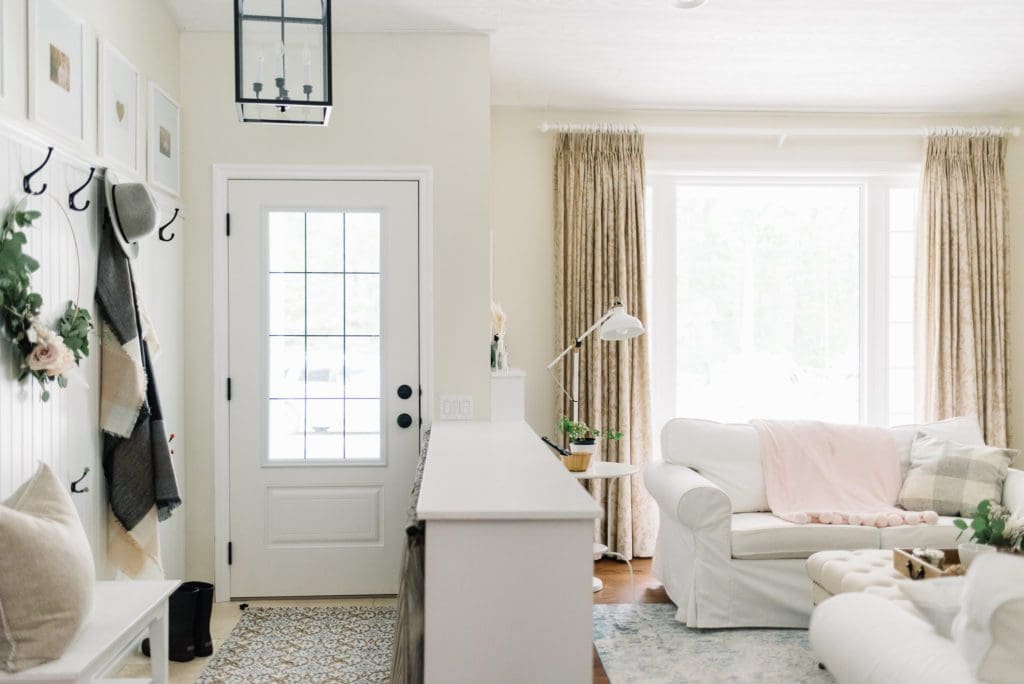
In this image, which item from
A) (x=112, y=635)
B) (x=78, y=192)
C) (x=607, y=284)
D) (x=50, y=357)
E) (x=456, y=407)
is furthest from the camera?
(x=607, y=284)

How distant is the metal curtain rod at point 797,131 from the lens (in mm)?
4840

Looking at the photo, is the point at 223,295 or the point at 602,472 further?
the point at 602,472

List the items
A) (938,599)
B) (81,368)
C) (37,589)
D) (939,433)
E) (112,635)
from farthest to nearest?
(939,433) < (81,368) < (112,635) < (938,599) < (37,589)

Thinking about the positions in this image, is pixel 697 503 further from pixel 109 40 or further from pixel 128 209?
pixel 109 40

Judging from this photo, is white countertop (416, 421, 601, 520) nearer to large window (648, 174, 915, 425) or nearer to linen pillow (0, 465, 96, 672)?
linen pillow (0, 465, 96, 672)

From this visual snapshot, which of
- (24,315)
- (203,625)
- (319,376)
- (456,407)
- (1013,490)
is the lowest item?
(203,625)

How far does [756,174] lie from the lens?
16.4 ft

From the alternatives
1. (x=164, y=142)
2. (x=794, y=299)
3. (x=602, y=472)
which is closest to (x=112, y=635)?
(x=164, y=142)

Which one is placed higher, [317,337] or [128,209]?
[128,209]

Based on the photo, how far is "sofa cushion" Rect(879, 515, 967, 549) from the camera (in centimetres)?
358

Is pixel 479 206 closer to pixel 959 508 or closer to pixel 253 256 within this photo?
pixel 253 256

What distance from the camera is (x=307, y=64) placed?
2271 mm

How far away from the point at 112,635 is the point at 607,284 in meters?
3.30

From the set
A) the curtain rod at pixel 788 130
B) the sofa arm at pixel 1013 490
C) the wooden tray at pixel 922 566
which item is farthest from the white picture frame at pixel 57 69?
the sofa arm at pixel 1013 490
